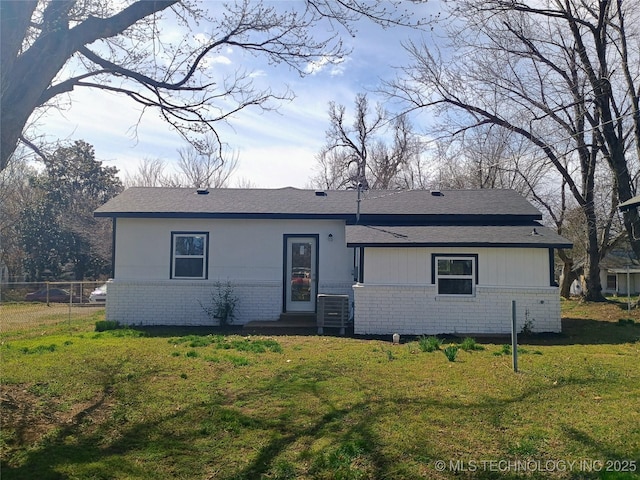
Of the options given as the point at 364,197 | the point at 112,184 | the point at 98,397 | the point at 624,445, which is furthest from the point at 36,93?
the point at 112,184

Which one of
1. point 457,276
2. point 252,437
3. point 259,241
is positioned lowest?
point 252,437

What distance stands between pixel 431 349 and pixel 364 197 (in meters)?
7.64

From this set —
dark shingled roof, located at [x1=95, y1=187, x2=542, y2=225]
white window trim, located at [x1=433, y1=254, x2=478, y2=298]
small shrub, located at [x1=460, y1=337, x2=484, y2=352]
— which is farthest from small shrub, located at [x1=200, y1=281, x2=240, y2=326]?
small shrub, located at [x1=460, y1=337, x2=484, y2=352]

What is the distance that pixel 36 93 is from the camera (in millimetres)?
5668

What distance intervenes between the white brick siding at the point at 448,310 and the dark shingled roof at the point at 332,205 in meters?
2.75

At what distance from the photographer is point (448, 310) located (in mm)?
12234

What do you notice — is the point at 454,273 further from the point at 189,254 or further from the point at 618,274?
the point at 618,274

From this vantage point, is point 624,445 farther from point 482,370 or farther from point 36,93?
point 36,93

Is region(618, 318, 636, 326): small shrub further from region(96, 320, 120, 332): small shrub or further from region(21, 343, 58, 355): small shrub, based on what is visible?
region(21, 343, 58, 355): small shrub

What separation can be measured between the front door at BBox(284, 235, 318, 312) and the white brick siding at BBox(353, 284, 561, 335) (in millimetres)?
2525

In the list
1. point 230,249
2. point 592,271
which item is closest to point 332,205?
point 230,249

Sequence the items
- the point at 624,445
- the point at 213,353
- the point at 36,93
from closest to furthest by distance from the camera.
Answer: the point at 624,445
the point at 36,93
the point at 213,353

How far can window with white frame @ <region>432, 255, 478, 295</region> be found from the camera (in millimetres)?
12281

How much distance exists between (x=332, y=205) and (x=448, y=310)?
4945 millimetres
